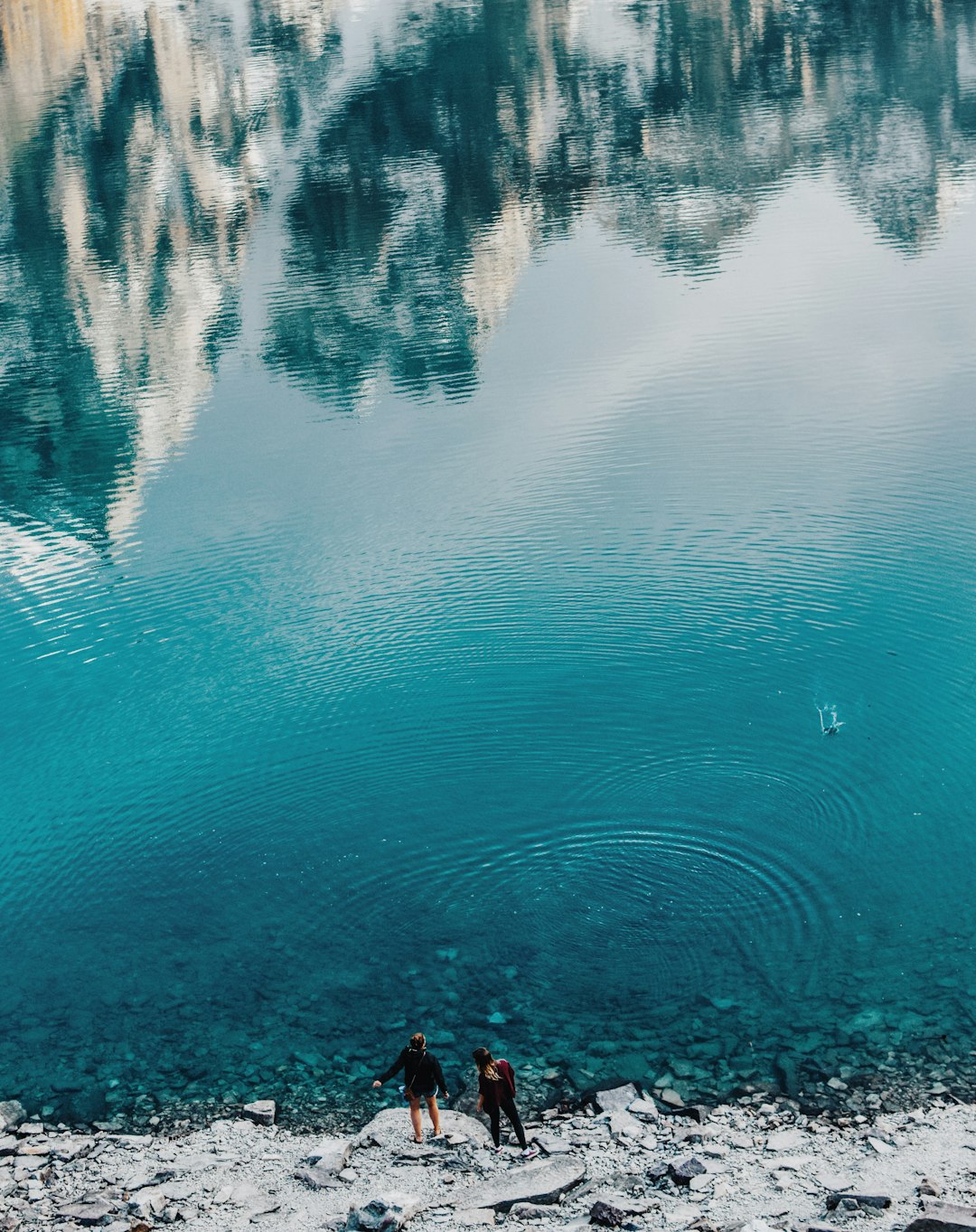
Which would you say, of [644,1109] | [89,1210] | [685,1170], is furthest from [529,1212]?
[89,1210]

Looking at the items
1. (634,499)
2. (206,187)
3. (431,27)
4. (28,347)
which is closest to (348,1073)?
(634,499)

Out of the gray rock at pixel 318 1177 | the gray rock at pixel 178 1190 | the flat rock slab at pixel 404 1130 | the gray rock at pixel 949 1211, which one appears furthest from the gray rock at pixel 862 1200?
the gray rock at pixel 178 1190

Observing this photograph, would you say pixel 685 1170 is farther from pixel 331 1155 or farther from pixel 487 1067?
pixel 331 1155

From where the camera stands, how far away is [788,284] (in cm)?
4769

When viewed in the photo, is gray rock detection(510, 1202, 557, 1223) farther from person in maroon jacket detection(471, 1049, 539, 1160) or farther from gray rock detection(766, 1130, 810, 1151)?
gray rock detection(766, 1130, 810, 1151)

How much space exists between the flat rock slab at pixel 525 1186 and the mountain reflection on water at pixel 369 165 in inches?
951

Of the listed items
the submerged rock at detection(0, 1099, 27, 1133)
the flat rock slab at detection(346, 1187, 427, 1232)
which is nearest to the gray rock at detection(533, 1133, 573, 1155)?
the flat rock slab at detection(346, 1187, 427, 1232)

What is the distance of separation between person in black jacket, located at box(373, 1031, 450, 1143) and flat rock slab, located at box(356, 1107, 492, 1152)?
164 mm

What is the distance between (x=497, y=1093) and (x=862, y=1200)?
12.4ft

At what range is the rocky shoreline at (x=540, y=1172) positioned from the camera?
12.6 meters

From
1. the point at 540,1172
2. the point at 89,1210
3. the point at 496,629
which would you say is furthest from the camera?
the point at 496,629

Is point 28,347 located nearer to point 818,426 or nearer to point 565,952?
point 818,426

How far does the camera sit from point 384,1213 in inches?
510

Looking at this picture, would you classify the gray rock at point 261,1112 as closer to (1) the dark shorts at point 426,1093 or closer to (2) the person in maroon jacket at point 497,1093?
(1) the dark shorts at point 426,1093
